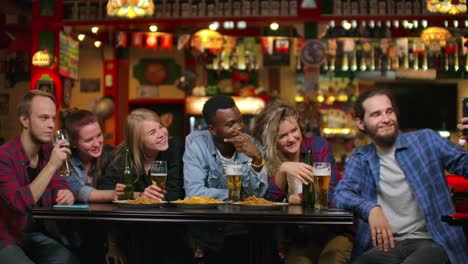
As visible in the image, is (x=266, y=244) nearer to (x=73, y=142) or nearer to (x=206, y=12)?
(x=73, y=142)

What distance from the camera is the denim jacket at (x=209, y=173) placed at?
3645 millimetres

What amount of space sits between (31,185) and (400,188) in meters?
1.82

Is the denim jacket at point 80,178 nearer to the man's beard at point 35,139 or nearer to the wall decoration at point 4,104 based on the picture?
the man's beard at point 35,139

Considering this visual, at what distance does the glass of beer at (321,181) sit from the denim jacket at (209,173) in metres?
0.45

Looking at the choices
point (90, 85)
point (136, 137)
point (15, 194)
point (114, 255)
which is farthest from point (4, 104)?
point (114, 255)

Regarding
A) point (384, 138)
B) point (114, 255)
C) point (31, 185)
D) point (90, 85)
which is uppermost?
point (90, 85)

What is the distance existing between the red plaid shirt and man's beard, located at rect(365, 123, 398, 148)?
1649mm

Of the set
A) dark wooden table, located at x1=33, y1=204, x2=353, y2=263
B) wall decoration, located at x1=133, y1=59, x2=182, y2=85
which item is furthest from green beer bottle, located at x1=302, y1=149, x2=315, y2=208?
wall decoration, located at x1=133, y1=59, x2=182, y2=85

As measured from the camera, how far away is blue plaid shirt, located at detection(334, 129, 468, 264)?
10.7ft

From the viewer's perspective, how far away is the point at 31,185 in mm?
3355

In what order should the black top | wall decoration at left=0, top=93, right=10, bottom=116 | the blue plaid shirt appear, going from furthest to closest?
wall decoration at left=0, top=93, right=10, bottom=116
the black top
the blue plaid shirt

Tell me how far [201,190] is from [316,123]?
611 cm

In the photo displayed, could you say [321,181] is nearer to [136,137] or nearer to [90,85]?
[136,137]

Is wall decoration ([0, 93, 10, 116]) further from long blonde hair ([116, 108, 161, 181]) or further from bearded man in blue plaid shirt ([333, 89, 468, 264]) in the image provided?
bearded man in blue plaid shirt ([333, 89, 468, 264])
